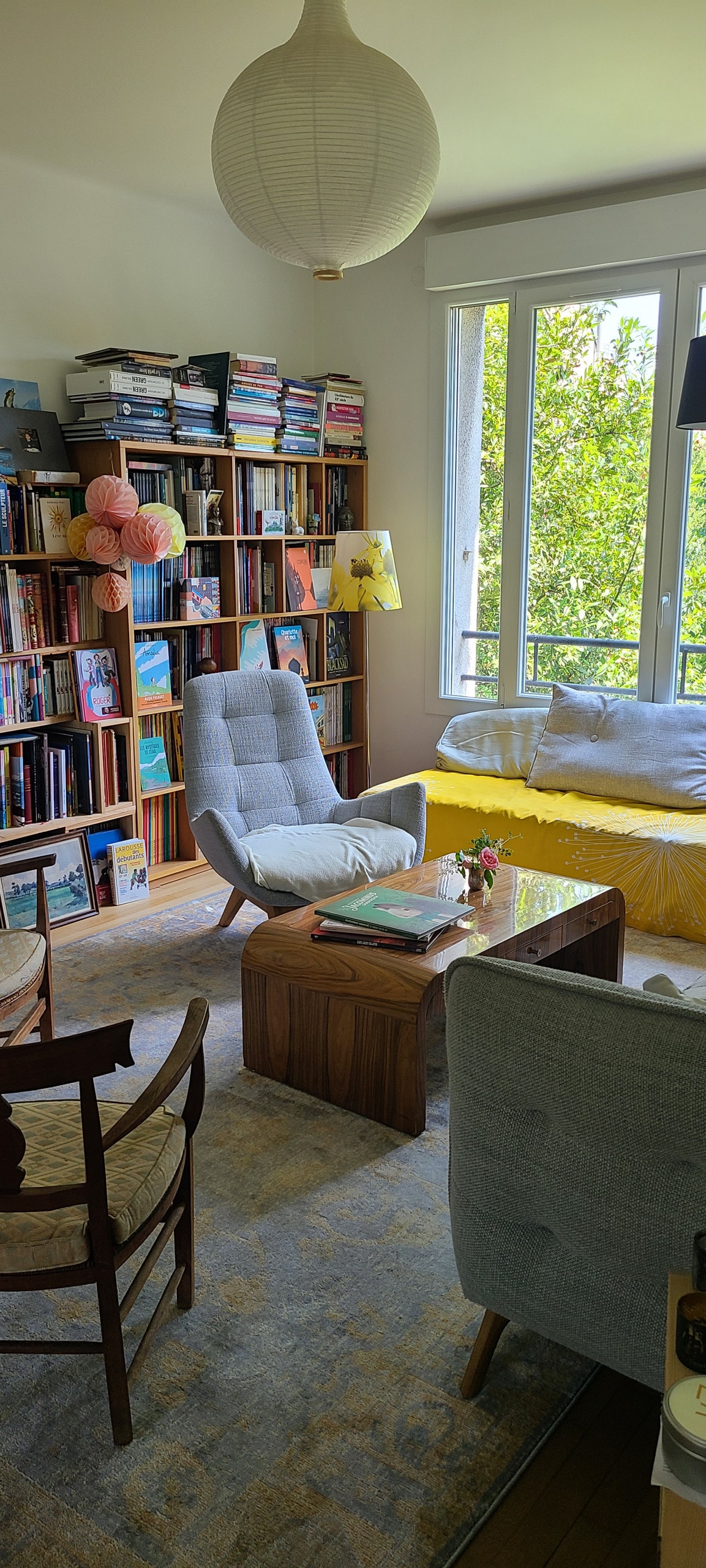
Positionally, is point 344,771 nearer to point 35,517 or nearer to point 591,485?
point 591,485

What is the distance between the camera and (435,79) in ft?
10.8

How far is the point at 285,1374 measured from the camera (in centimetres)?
183

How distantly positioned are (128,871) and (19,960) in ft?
5.11

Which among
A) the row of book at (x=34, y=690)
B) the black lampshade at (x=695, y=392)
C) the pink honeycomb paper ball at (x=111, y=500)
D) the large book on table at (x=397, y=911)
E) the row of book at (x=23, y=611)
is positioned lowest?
the large book on table at (x=397, y=911)

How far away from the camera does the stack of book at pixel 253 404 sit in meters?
4.48

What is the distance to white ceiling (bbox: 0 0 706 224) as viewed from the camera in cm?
283

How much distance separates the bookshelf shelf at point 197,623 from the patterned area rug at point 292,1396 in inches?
79.6

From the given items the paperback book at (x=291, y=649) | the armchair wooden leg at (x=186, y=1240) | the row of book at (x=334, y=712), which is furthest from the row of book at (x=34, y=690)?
the armchair wooden leg at (x=186, y=1240)

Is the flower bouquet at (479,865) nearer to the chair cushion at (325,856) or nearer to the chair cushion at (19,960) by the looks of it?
→ the chair cushion at (325,856)

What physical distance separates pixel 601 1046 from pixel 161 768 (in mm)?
3271

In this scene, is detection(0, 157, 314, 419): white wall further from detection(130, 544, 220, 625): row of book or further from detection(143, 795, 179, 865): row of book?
detection(143, 795, 179, 865): row of book

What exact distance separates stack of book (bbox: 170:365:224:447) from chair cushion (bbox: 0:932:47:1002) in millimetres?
2267

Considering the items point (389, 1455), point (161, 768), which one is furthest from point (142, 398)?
point (389, 1455)

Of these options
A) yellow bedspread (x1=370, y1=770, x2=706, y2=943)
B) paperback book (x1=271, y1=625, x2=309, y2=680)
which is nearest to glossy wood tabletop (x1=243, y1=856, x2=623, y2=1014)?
yellow bedspread (x1=370, y1=770, x2=706, y2=943)
